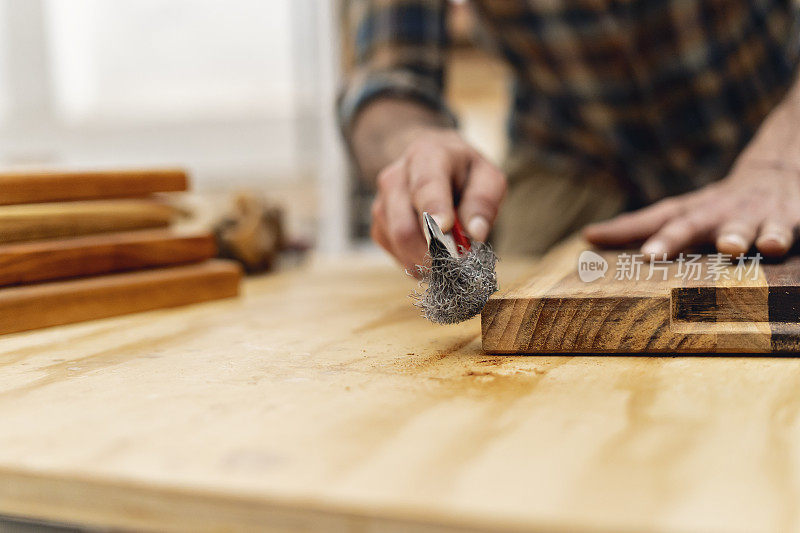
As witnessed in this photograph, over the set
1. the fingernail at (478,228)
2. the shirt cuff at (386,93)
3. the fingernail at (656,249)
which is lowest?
the fingernail at (656,249)

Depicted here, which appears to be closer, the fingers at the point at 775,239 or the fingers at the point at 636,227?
the fingers at the point at 775,239

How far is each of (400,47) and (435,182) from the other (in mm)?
651

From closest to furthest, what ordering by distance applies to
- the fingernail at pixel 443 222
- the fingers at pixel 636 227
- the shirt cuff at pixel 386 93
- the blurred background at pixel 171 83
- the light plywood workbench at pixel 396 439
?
the light plywood workbench at pixel 396 439, the fingernail at pixel 443 222, the fingers at pixel 636 227, the shirt cuff at pixel 386 93, the blurred background at pixel 171 83

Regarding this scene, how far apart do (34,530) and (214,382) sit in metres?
0.15

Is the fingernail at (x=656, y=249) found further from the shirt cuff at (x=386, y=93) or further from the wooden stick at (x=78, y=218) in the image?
the wooden stick at (x=78, y=218)

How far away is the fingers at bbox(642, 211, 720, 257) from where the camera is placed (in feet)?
2.55

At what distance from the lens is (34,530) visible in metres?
0.40

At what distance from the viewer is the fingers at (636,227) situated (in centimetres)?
88

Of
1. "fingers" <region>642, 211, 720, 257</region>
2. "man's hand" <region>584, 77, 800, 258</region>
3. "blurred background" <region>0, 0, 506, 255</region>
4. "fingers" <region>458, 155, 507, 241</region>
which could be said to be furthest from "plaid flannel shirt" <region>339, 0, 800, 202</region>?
"blurred background" <region>0, 0, 506, 255</region>

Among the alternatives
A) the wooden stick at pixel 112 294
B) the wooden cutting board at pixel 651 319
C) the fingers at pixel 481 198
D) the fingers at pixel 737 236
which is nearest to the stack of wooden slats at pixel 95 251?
the wooden stick at pixel 112 294

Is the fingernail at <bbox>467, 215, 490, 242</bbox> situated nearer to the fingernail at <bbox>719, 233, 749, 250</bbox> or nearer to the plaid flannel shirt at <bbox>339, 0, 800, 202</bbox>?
the fingernail at <bbox>719, 233, 749, 250</bbox>

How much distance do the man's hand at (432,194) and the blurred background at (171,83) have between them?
1.23m

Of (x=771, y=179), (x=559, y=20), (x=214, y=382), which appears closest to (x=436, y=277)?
(x=214, y=382)

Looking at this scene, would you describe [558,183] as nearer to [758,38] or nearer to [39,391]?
[758,38]
